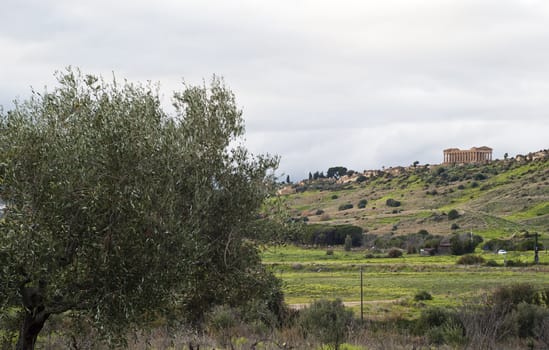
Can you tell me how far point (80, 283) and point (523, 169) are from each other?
168396 millimetres

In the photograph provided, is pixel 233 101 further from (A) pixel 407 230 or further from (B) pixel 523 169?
(B) pixel 523 169

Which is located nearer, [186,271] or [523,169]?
[186,271]

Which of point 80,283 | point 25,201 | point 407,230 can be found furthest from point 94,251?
point 407,230

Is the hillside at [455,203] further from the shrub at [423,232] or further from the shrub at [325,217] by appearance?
the shrub at [423,232]

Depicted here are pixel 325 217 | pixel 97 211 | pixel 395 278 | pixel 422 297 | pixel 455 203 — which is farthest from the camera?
pixel 325 217

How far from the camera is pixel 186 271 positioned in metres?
13.4

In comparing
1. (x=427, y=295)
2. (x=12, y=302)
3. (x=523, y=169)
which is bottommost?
(x=427, y=295)

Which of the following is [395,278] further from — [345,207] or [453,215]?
[345,207]

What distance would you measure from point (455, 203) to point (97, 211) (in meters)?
145

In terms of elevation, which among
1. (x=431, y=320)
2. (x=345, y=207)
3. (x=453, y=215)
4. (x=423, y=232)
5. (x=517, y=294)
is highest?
(x=345, y=207)

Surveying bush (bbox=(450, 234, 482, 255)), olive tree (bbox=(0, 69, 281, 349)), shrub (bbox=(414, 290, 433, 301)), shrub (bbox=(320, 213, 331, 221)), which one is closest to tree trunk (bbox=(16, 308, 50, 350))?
olive tree (bbox=(0, 69, 281, 349))

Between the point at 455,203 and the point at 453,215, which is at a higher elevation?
the point at 455,203

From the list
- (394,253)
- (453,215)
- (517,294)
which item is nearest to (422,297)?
(517,294)

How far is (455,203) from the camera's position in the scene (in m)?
150
